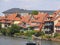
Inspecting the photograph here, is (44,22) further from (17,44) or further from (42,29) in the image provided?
(17,44)

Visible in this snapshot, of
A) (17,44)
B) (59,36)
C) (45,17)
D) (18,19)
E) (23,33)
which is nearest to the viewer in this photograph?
(17,44)

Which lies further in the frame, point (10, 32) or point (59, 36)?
point (10, 32)

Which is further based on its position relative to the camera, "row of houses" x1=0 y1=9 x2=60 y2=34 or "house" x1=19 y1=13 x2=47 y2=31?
"house" x1=19 y1=13 x2=47 y2=31

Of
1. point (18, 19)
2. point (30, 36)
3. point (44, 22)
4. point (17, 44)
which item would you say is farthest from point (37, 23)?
point (17, 44)

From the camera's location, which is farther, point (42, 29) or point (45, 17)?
point (45, 17)

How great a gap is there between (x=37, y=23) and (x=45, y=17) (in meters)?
1.92

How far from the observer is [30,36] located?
155 ft

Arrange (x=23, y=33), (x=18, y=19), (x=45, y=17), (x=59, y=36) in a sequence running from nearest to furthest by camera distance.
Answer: (x=59, y=36) < (x=23, y=33) < (x=45, y=17) < (x=18, y=19)

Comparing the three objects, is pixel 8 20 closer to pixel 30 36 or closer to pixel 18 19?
pixel 18 19

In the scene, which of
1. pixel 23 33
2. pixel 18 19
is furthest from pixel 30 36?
pixel 18 19

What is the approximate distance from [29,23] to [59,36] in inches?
469

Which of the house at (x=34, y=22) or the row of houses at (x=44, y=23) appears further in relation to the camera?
the house at (x=34, y=22)

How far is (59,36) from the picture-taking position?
4478 centimetres

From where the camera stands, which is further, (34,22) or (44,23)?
(34,22)
